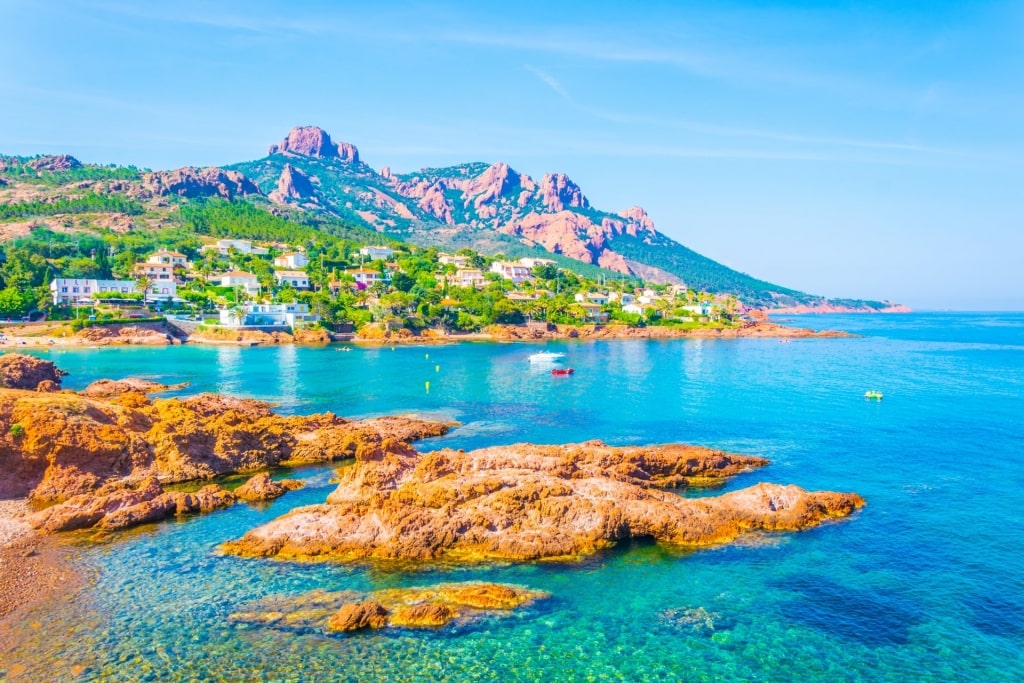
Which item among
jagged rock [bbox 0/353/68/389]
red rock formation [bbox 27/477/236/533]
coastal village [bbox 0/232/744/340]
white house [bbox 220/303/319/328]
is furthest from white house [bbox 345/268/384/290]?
red rock formation [bbox 27/477/236/533]

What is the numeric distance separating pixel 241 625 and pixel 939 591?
21501 millimetres

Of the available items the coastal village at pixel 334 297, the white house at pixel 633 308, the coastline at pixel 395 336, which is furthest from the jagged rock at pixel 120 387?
the white house at pixel 633 308

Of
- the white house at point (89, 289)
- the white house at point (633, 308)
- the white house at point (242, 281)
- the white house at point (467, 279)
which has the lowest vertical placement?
the white house at point (633, 308)

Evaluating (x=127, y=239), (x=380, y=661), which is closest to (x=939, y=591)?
(x=380, y=661)

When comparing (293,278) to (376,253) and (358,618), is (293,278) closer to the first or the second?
(376,253)

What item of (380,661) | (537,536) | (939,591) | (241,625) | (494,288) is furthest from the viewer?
(494,288)

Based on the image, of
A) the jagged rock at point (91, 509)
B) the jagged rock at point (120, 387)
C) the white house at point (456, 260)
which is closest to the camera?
the jagged rock at point (91, 509)

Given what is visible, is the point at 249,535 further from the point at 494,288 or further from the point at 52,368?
the point at 494,288

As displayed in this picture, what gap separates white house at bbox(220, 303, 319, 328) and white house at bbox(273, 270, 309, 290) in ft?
61.9

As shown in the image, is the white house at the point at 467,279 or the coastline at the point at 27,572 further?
the white house at the point at 467,279

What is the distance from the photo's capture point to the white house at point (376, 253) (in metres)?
171

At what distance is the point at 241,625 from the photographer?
17828mm

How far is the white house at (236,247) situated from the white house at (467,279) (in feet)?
154

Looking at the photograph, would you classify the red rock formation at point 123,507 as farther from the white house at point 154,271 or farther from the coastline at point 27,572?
the white house at point 154,271
